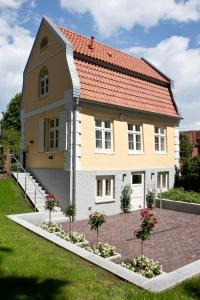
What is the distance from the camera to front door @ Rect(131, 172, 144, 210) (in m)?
17.4

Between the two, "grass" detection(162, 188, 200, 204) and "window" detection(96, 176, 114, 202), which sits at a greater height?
"window" detection(96, 176, 114, 202)

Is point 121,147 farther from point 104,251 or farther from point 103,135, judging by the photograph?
point 104,251

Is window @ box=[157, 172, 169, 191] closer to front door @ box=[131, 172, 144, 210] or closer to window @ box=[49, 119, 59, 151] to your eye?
front door @ box=[131, 172, 144, 210]

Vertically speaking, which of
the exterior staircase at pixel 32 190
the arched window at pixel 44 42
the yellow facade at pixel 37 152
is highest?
the arched window at pixel 44 42

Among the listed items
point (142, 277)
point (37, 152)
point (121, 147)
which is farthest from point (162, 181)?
point (142, 277)

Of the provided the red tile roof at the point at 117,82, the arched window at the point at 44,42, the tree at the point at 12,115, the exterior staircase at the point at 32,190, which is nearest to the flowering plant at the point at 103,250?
the exterior staircase at the point at 32,190

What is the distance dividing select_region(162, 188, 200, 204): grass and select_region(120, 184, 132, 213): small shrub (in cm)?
309

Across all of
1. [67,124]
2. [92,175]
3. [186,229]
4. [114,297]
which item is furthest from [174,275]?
[67,124]

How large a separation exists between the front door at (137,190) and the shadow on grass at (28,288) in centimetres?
1165

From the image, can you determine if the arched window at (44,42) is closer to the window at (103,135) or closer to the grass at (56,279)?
the window at (103,135)

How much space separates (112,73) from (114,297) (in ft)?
45.1

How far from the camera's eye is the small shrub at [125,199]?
16266 mm

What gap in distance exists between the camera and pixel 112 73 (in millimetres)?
17172

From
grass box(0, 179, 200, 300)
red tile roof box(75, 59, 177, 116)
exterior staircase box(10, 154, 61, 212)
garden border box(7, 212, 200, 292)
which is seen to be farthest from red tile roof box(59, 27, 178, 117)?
grass box(0, 179, 200, 300)
